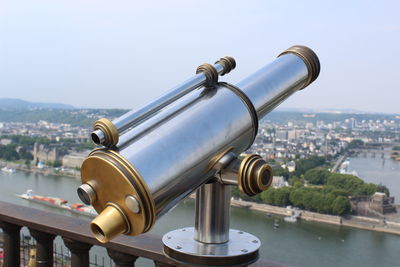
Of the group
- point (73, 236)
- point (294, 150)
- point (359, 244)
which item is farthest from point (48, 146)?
point (73, 236)

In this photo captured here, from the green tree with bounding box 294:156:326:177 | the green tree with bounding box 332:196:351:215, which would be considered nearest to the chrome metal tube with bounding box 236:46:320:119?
the green tree with bounding box 332:196:351:215

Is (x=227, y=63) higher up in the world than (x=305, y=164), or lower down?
higher up

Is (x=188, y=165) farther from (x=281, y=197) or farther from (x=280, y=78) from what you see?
(x=281, y=197)

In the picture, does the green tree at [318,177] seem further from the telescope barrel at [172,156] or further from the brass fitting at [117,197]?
the brass fitting at [117,197]

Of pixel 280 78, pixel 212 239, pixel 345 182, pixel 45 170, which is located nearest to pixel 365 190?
pixel 345 182

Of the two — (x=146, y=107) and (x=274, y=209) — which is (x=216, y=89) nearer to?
(x=146, y=107)

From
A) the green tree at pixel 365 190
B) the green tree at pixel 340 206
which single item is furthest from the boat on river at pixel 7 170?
the green tree at pixel 365 190
